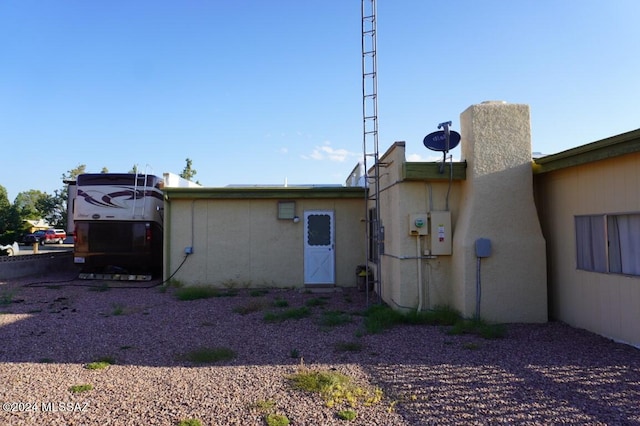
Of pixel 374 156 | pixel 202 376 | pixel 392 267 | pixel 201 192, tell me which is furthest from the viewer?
pixel 201 192

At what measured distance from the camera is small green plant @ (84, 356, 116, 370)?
5230mm

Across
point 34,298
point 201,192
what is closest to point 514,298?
point 201,192

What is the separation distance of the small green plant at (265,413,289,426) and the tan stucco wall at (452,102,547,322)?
4675mm

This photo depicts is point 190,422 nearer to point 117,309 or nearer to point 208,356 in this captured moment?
point 208,356

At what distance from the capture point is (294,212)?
12.2 meters

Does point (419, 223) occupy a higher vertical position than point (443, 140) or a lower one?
lower

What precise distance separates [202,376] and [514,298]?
5351mm

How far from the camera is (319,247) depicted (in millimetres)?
12219

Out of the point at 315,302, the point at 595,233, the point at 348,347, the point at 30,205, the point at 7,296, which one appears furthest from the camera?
the point at 30,205

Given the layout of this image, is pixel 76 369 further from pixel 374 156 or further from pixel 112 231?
pixel 112 231

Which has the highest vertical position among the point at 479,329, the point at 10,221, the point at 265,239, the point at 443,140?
the point at 10,221

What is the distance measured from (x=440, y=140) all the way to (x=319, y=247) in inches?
207

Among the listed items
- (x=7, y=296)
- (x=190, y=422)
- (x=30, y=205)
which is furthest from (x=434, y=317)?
(x=30, y=205)

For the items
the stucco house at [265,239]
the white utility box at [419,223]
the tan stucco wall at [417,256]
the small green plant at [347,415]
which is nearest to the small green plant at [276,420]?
the small green plant at [347,415]
